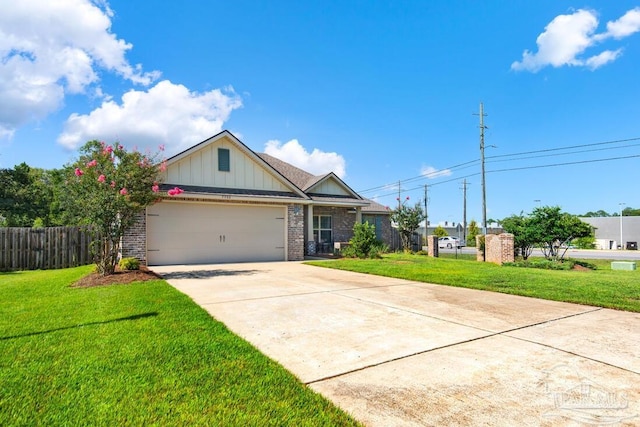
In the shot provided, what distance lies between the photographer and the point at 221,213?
14.7 metres

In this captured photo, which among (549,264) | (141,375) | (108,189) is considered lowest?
(549,264)

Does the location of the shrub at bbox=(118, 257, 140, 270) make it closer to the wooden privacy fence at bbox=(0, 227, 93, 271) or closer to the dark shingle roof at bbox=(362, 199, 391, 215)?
the wooden privacy fence at bbox=(0, 227, 93, 271)

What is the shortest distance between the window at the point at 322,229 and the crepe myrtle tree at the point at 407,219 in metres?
4.83

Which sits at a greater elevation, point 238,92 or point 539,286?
point 238,92

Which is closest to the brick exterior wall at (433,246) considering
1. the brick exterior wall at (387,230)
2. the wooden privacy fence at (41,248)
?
the brick exterior wall at (387,230)

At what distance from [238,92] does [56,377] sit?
13029mm

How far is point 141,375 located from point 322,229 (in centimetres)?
1729

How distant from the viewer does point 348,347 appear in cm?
406

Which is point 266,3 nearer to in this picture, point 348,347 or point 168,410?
point 348,347

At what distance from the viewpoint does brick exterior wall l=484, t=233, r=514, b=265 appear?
50.5 ft

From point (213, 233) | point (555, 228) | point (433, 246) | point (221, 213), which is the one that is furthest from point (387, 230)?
point (213, 233)

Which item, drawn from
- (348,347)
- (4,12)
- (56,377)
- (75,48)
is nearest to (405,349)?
(348,347)

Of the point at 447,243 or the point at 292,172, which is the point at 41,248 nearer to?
the point at 292,172

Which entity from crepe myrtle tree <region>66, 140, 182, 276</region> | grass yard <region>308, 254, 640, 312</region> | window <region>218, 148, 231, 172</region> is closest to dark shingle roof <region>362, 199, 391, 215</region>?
window <region>218, 148, 231, 172</region>
